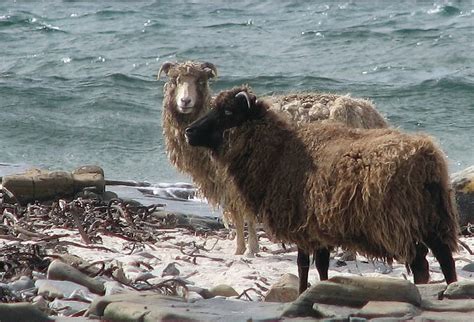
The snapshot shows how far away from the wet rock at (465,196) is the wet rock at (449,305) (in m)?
6.06

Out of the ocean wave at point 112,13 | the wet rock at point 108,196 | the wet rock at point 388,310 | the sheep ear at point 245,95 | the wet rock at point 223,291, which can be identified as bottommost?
the ocean wave at point 112,13

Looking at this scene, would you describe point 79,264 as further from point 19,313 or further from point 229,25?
point 229,25

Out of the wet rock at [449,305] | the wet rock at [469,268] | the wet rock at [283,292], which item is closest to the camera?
the wet rock at [449,305]

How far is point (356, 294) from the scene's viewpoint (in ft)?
20.5

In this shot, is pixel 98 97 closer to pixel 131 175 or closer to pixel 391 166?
pixel 131 175

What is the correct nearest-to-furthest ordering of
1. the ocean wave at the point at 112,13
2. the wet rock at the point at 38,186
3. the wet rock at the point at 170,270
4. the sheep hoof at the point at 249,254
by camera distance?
1. the wet rock at the point at 170,270
2. the sheep hoof at the point at 249,254
3. the wet rock at the point at 38,186
4. the ocean wave at the point at 112,13

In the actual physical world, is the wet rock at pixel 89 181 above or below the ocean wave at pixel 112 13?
above

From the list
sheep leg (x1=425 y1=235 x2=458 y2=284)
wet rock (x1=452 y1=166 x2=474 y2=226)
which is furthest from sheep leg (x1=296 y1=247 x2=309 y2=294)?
wet rock (x1=452 y1=166 x2=474 y2=226)

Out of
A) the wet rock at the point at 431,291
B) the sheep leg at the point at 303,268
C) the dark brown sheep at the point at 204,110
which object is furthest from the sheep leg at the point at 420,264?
the dark brown sheep at the point at 204,110

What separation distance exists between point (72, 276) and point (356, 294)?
2173 mm

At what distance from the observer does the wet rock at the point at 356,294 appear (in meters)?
6.21

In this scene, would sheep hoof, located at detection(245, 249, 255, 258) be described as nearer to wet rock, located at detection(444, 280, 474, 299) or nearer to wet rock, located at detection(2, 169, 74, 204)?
wet rock, located at detection(2, 169, 74, 204)

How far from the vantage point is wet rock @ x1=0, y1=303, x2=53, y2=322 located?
607 cm

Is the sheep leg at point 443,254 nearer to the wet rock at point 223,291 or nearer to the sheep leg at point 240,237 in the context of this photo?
A: the wet rock at point 223,291
